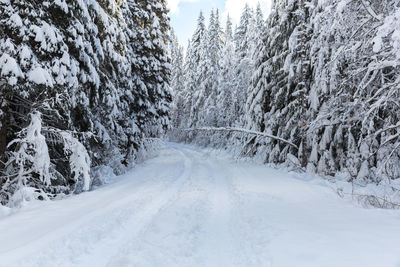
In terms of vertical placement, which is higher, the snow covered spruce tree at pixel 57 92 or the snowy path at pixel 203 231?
the snow covered spruce tree at pixel 57 92

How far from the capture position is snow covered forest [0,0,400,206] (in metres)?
6.55

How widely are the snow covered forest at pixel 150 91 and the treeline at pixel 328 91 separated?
2.1 inches

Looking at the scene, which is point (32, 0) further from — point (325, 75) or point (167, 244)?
point (325, 75)

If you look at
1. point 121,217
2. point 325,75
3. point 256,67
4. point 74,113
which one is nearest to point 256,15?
point 256,67

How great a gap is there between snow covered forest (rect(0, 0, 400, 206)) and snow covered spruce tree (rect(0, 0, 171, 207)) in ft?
0.12

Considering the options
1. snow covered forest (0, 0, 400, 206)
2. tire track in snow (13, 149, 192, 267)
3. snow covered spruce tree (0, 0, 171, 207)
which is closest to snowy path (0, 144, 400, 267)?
tire track in snow (13, 149, 192, 267)

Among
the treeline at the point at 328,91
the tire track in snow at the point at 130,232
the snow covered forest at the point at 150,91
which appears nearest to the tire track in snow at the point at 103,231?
the tire track in snow at the point at 130,232

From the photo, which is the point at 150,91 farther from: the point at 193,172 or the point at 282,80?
the point at 282,80

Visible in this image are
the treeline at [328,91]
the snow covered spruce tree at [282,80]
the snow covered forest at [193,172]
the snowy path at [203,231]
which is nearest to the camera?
the snowy path at [203,231]

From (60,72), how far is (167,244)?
579 centimetres

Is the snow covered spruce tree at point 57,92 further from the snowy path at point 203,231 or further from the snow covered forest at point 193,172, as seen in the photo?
the snowy path at point 203,231

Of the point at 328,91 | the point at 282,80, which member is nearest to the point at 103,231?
the point at 328,91

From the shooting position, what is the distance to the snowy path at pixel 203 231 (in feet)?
12.1

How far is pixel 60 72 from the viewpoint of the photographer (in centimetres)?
753
